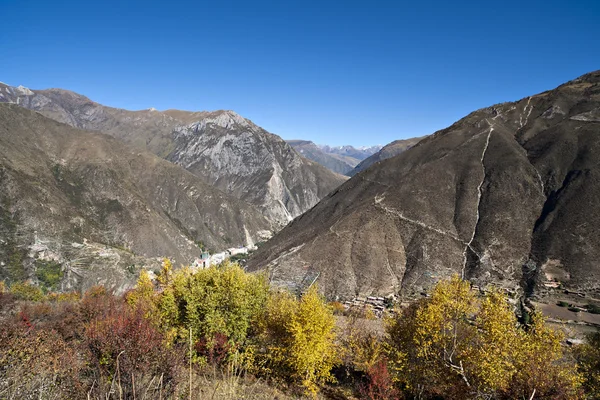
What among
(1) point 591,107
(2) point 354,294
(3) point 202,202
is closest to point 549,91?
(1) point 591,107

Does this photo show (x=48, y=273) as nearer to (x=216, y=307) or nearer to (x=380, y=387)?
(x=216, y=307)

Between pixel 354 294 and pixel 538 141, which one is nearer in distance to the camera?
pixel 354 294

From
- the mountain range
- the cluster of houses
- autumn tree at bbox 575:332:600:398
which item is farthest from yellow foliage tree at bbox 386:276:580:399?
the cluster of houses

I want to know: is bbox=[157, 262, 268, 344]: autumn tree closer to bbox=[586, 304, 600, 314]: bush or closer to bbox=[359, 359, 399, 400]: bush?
bbox=[359, 359, 399, 400]: bush

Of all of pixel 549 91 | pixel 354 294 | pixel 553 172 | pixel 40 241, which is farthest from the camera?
pixel 549 91

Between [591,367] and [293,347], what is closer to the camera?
[591,367]

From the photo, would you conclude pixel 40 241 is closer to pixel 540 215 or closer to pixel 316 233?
pixel 316 233

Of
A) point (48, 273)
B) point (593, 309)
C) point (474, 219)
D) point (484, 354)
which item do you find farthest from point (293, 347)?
point (48, 273)
